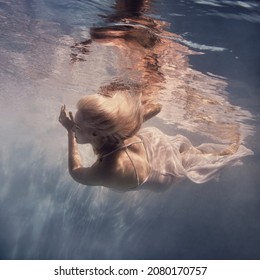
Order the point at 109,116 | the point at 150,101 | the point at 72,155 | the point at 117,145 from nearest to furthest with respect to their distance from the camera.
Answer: the point at 109,116, the point at 117,145, the point at 72,155, the point at 150,101

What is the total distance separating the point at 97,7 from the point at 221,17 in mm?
3248

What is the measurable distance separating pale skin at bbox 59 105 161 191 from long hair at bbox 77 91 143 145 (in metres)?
0.13

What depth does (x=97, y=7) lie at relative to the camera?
7.60m

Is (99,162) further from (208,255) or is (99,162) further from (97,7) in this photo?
(208,255)

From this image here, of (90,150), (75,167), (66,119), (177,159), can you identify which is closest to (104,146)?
(75,167)

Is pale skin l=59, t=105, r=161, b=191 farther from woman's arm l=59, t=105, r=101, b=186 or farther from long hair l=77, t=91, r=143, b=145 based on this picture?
long hair l=77, t=91, r=143, b=145

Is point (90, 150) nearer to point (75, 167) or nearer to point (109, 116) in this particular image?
point (75, 167)

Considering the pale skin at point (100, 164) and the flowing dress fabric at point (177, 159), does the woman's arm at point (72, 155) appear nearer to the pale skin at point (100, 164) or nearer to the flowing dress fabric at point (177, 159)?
the pale skin at point (100, 164)

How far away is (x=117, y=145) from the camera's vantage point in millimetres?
4477

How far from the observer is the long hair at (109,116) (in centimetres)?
410

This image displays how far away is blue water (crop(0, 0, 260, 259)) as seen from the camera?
27.3ft

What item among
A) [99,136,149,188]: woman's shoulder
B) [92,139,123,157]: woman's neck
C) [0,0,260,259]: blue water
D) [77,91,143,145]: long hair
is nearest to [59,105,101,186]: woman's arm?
[99,136,149,188]: woman's shoulder

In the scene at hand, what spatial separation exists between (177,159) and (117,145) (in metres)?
2.21

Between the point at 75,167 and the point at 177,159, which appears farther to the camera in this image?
the point at 177,159
